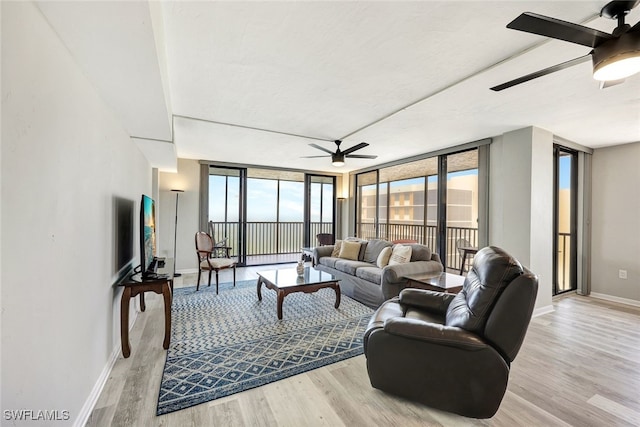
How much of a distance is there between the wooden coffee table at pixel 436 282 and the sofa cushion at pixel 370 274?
16.6 inches

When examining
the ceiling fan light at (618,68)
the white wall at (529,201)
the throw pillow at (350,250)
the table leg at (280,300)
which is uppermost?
the ceiling fan light at (618,68)

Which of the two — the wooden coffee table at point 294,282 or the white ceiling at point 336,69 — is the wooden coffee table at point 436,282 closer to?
the wooden coffee table at point 294,282

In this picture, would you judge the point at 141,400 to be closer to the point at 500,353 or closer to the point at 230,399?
the point at 230,399

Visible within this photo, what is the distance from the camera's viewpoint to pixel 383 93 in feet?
8.57

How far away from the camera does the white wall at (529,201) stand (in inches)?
138

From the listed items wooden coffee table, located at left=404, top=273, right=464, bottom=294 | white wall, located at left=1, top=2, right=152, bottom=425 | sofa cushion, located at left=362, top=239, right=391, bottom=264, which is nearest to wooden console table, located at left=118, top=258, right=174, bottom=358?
white wall, located at left=1, top=2, right=152, bottom=425

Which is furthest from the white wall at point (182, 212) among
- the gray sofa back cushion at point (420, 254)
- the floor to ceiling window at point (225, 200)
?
the gray sofa back cushion at point (420, 254)

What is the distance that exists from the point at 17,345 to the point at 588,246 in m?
6.67

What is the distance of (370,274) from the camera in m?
3.66

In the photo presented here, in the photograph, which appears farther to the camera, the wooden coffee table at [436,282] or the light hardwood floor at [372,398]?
the wooden coffee table at [436,282]

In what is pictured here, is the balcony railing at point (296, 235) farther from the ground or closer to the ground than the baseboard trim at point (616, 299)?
farther from the ground

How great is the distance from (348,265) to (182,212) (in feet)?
12.8

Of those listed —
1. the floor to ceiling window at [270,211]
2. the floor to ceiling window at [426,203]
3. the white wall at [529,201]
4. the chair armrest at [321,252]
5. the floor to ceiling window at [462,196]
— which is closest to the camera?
the white wall at [529,201]

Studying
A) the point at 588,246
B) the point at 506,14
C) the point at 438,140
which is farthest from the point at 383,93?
the point at 588,246
